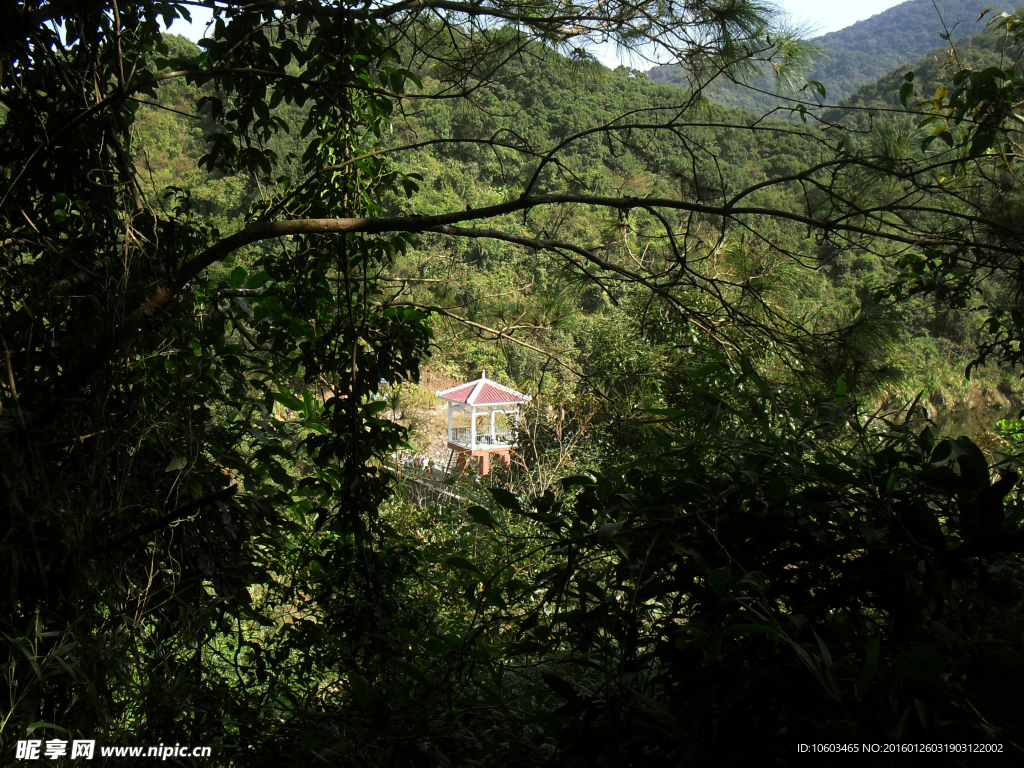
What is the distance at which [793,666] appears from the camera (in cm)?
58

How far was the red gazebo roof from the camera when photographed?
25.5 feet

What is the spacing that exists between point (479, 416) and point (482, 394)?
→ 60 centimetres

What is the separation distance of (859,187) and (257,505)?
1.61 m

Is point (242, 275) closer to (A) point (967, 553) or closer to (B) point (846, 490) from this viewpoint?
(B) point (846, 490)

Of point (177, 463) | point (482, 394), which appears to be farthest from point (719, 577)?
point (482, 394)

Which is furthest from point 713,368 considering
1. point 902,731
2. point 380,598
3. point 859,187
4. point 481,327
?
point 859,187

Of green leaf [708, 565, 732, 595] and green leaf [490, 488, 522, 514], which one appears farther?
green leaf [490, 488, 522, 514]

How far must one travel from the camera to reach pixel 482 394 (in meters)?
8.15

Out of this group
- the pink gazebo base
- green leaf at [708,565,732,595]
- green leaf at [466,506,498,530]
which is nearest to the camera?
green leaf at [708,565,732,595]

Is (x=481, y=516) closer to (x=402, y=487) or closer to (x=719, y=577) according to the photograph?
(x=719, y=577)

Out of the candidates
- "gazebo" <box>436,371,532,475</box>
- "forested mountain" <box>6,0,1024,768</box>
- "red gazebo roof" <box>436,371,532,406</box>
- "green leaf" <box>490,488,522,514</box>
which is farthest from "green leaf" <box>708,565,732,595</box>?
"red gazebo roof" <box>436,371,532,406</box>

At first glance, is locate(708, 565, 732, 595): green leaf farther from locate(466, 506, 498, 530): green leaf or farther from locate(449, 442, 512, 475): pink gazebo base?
locate(449, 442, 512, 475): pink gazebo base

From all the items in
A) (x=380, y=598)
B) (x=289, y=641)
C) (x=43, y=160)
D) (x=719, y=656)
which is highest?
(x=43, y=160)

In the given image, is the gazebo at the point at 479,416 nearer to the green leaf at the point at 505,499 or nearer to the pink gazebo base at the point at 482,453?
the pink gazebo base at the point at 482,453
